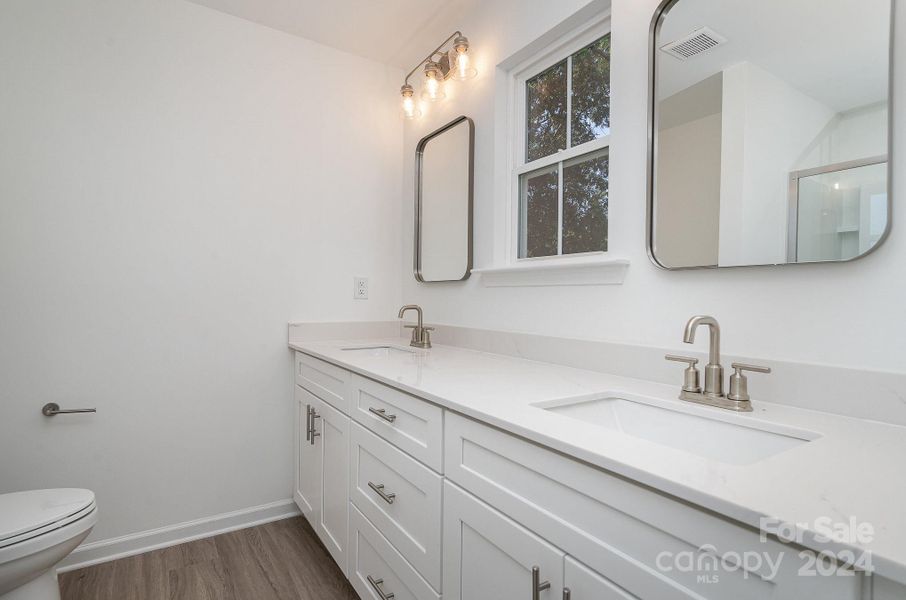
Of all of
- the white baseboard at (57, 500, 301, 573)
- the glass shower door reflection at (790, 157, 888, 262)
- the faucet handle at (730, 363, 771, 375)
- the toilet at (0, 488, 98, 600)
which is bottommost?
the white baseboard at (57, 500, 301, 573)

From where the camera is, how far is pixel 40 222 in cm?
173

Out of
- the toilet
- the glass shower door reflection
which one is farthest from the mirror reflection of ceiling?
the toilet

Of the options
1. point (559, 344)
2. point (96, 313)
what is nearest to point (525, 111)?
point (559, 344)

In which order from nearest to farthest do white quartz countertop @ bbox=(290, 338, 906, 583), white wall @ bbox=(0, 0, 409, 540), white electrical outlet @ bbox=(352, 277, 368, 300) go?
white quartz countertop @ bbox=(290, 338, 906, 583) < white wall @ bbox=(0, 0, 409, 540) < white electrical outlet @ bbox=(352, 277, 368, 300)

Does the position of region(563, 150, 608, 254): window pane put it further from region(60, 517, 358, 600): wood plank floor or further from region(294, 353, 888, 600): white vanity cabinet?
region(60, 517, 358, 600): wood plank floor

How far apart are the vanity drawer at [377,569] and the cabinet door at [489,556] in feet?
0.47

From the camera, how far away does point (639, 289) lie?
1.27 m

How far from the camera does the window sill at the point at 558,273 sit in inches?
52.3

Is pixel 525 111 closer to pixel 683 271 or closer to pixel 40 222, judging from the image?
pixel 683 271

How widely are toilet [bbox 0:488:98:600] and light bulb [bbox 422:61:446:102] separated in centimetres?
207

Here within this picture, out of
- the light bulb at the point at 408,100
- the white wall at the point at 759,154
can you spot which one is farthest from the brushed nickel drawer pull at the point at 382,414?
the light bulb at the point at 408,100

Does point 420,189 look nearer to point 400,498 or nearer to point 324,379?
point 324,379

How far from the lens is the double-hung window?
1.44 meters

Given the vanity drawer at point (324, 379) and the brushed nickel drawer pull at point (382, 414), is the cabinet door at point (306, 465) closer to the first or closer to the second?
the vanity drawer at point (324, 379)
